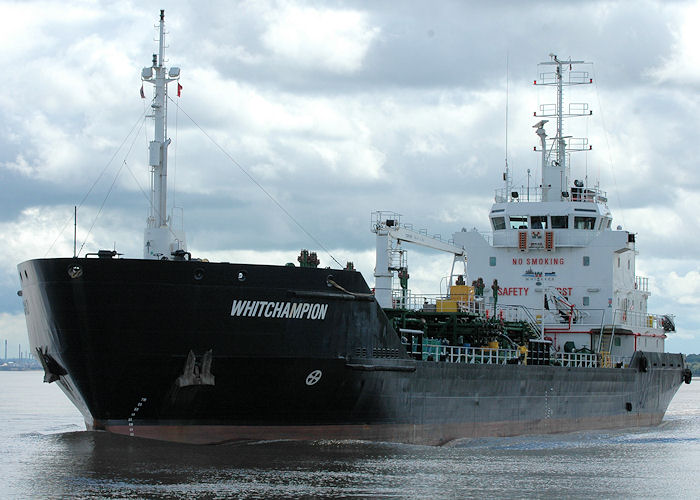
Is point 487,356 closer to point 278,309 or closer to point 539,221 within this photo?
point 278,309

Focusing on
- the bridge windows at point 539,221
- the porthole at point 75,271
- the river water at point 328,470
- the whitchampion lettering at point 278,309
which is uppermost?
the bridge windows at point 539,221

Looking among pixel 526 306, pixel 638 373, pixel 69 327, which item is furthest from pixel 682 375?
pixel 69 327

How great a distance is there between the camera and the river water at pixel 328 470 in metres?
18.5

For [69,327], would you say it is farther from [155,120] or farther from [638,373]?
[638,373]

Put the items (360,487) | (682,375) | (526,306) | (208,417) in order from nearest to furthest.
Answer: (360,487) → (208,417) → (526,306) → (682,375)

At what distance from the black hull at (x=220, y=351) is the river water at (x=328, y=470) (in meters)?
0.56

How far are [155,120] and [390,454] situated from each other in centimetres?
960

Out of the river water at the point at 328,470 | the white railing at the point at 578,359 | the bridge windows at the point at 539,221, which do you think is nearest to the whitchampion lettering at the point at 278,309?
the river water at the point at 328,470

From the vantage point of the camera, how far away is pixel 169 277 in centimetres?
2197

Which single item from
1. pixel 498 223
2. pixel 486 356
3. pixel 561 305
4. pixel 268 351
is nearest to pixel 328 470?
pixel 268 351

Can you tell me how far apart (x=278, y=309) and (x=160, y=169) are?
15.9ft

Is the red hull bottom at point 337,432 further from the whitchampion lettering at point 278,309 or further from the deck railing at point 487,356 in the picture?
the whitchampion lettering at point 278,309

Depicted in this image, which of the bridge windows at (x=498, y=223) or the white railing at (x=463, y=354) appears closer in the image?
the white railing at (x=463, y=354)

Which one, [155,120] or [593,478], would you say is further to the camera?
[155,120]
